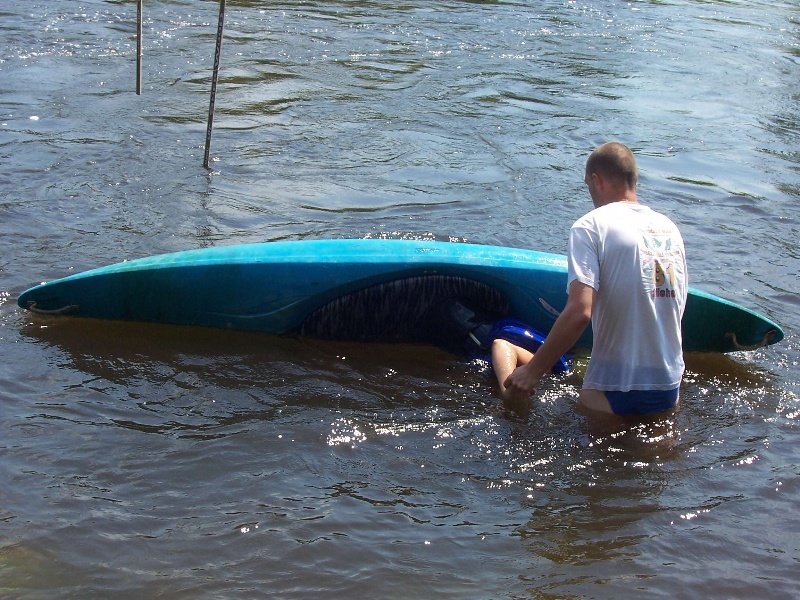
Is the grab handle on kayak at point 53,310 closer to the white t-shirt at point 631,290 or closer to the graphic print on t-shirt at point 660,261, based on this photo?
the white t-shirt at point 631,290

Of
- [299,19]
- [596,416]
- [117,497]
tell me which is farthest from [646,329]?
[299,19]

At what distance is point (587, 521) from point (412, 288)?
1896 mm

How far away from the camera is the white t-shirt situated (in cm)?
409

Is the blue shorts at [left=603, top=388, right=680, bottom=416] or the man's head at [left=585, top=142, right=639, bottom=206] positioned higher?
the man's head at [left=585, top=142, right=639, bottom=206]

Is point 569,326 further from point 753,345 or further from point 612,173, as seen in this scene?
point 753,345

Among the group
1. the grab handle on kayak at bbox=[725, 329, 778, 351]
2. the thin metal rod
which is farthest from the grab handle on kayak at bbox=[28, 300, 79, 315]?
the thin metal rod

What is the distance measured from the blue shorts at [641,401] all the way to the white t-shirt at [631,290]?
0.04 meters

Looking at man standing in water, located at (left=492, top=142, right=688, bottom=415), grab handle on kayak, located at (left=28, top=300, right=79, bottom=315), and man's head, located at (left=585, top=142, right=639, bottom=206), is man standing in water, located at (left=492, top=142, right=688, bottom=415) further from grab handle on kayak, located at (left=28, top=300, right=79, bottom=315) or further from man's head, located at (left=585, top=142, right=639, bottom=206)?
grab handle on kayak, located at (left=28, top=300, right=79, bottom=315)

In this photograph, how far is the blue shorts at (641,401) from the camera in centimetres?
438

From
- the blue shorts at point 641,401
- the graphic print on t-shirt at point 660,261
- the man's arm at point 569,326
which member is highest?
the graphic print on t-shirt at point 660,261

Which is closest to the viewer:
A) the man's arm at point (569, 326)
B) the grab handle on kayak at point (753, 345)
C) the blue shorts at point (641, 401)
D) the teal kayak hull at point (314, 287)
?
the man's arm at point (569, 326)

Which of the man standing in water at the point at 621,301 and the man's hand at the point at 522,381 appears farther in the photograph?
the man's hand at the point at 522,381

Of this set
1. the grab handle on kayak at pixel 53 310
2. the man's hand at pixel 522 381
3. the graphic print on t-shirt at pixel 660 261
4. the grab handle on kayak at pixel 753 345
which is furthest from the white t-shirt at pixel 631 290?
the grab handle on kayak at pixel 53 310

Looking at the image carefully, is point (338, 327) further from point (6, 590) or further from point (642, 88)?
point (642, 88)
